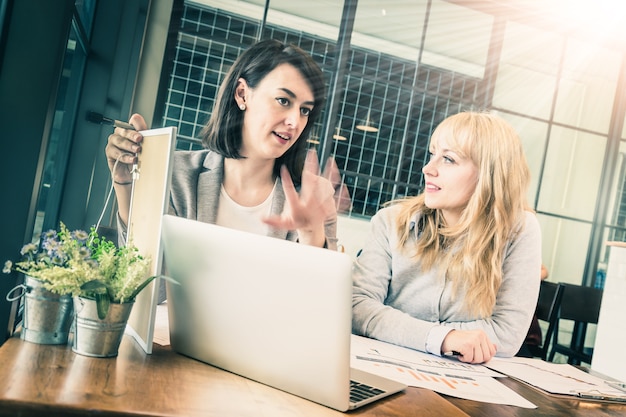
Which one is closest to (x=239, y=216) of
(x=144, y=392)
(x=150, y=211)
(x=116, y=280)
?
(x=150, y=211)

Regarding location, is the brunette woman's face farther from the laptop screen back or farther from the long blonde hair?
the laptop screen back

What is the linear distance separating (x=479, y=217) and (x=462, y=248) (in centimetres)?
11

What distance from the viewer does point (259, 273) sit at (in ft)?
2.63

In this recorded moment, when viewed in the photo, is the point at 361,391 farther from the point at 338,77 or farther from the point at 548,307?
the point at 338,77

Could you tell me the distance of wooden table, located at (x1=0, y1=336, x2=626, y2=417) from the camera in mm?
645

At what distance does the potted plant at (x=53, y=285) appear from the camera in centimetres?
81

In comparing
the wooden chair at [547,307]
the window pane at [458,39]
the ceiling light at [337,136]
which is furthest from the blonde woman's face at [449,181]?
the window pane at [458,39]

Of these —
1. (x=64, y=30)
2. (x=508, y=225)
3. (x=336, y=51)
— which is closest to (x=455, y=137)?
(x=508, y=225)

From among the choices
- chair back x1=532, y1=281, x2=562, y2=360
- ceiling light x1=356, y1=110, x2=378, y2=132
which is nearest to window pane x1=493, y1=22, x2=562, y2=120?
ceiling light x1=356, y1=110, x2=378, y2=132

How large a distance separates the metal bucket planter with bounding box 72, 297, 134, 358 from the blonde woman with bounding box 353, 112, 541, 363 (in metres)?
0.79

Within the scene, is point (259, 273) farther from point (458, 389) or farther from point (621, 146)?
point (621, 146)

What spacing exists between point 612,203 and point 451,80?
2.27 metres

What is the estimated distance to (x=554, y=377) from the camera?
1326mm

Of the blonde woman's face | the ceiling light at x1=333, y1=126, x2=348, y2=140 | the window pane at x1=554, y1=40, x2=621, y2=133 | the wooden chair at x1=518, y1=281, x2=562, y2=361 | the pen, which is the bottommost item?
the wooden chair at x1=518, y1=281, x2=562, y2=361
